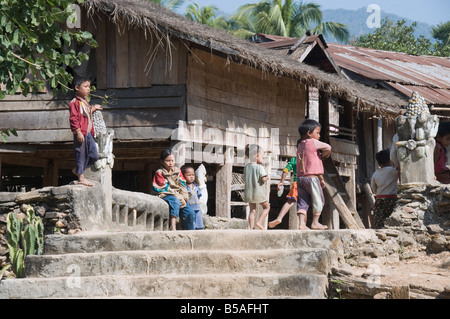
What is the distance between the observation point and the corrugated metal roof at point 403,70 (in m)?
18.9

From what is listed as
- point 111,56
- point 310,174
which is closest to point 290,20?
point 111,56

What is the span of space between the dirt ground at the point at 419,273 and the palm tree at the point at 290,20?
25.5m

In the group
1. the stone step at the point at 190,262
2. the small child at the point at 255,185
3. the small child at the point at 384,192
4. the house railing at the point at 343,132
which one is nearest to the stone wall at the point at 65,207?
the stone step at the point at 190,262

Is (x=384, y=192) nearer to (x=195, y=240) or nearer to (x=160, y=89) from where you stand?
(x=195, y=240)

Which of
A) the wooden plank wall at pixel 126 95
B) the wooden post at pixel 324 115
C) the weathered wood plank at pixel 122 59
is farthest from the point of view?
the wooden post at pixel 324 115

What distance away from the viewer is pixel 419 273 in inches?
276

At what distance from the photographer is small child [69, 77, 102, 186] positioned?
27.9ft

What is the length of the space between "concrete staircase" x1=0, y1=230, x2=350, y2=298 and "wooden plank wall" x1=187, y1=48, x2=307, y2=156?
5.61m

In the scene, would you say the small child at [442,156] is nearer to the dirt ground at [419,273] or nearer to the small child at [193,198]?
the dirt ground at [419,273]

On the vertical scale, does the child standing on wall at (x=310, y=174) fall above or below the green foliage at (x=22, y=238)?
above

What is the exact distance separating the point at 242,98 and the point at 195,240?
24.8 feet

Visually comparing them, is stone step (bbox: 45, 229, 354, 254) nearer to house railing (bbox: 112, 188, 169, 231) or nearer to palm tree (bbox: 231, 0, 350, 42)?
house railing (bbox: 112, 188, 169, 231)
